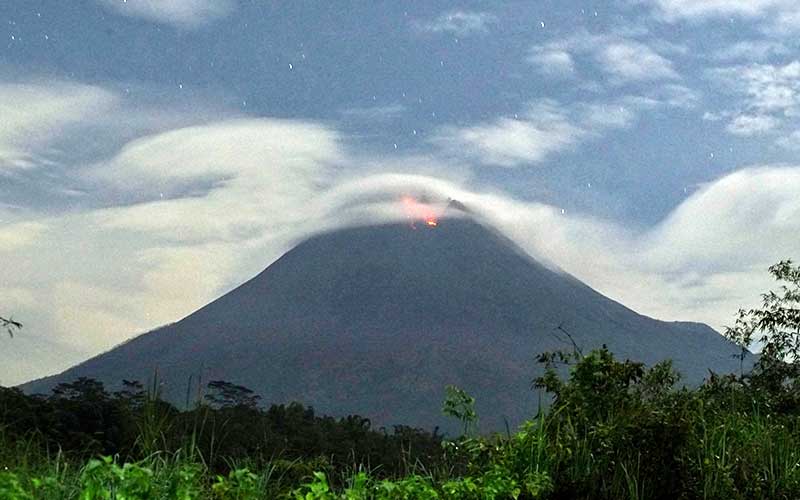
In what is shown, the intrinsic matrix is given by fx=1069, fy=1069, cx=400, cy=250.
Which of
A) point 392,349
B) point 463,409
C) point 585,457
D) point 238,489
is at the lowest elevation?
point 238,489

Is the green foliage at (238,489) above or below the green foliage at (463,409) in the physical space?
below

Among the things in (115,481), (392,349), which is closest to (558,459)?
(115,481)

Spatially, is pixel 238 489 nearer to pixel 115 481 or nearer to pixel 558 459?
pixel 115 481

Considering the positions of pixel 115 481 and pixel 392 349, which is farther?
pixel 392 349

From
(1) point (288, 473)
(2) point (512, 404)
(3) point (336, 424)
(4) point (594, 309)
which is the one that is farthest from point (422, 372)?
(1) point (288, 473)

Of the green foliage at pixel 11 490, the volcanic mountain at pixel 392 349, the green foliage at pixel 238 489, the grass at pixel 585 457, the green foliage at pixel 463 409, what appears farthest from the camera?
the volcanic mountain at pixel 392 349

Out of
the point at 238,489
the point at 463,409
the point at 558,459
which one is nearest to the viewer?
the point at 238,489

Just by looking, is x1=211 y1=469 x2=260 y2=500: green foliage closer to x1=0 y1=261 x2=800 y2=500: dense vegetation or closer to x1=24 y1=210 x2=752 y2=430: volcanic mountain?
x1=0 y1=261 x2=800 y2=500: dense vegetation

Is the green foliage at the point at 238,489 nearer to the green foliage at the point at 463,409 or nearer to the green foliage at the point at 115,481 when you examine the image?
the green foliage at the point at 115,481

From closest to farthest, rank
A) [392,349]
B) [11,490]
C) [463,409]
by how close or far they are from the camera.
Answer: [11,490] → [463,409] → [392,349]

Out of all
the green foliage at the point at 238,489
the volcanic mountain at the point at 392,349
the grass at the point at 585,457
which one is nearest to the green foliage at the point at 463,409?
the grass at the point at 585,457

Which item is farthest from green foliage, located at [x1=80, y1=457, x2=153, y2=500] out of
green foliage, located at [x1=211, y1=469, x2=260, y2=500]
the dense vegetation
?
green foliage, located at [x1=211, y1=469, x2=260, y2=500]

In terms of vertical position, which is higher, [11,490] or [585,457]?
[585,457]

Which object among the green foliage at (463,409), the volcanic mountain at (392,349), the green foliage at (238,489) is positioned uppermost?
the volcanic mountain at (392,349)
